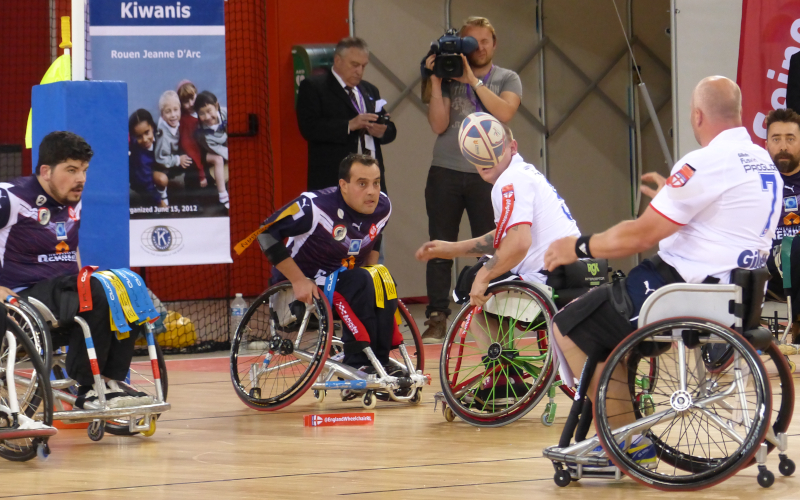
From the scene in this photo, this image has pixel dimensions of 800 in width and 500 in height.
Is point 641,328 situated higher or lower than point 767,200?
lower

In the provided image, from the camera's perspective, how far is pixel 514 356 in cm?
452

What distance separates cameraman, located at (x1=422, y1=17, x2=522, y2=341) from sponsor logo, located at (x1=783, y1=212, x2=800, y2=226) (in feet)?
5.62

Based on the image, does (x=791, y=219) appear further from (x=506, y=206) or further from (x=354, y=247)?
(x=354, y=247)

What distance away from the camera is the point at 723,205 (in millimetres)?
3166

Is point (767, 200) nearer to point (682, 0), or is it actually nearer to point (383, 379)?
point (383, 379)

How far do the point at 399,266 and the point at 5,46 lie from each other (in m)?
4.42

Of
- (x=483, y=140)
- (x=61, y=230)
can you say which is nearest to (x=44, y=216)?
(x=61, y=230)

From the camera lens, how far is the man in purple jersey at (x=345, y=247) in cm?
512

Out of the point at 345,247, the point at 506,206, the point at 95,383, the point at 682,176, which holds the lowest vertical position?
the point at 95,383

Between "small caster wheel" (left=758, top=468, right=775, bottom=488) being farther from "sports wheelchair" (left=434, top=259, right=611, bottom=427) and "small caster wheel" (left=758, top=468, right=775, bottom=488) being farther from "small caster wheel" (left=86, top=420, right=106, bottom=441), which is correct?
"small caster wheel" (left=86, top=420, right=106, bottom=441)

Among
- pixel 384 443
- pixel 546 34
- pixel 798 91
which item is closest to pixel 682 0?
pixel 798 91

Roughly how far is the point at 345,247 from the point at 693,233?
2.41 m

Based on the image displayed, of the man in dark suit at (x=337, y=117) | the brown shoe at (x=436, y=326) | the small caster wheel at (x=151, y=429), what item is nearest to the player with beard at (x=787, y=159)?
the brown shoe at (x=436, y=326)

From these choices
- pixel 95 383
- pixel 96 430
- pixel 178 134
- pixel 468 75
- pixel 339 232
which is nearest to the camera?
pixel 95 383
